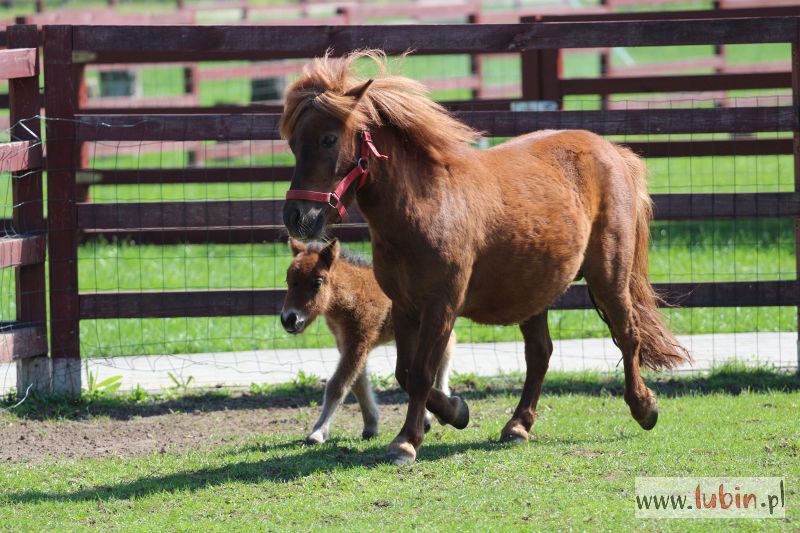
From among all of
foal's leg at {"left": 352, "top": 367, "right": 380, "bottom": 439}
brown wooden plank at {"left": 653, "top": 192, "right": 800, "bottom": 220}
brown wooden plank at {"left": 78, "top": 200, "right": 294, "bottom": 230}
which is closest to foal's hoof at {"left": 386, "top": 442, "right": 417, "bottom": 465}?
foal's leg at {"left": 352, "top": 367, "right": 380, "bottom": 439}

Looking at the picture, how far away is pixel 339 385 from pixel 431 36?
9.30 ft

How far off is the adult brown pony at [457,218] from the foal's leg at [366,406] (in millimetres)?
812

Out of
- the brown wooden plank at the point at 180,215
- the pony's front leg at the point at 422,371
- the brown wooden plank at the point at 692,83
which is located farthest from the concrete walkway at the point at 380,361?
the brown wooden plank at the point at 692,83

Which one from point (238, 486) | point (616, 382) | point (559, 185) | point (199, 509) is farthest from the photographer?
point (616, 382)

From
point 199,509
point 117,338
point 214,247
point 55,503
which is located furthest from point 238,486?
point 214,247

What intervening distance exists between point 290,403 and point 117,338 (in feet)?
7.76

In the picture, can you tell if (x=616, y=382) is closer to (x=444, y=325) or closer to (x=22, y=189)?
(x=444, y=325)

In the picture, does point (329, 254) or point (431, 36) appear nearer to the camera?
point (329, 254)

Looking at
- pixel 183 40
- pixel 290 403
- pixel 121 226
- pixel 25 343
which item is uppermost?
pixel 183 40

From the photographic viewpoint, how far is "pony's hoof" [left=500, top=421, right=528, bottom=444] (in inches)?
259

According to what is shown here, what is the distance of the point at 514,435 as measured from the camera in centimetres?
660

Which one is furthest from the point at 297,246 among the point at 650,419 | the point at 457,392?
the point at 650,419

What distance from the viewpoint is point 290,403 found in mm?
8000

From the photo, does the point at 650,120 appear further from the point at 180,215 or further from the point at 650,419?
the point at 180,215
